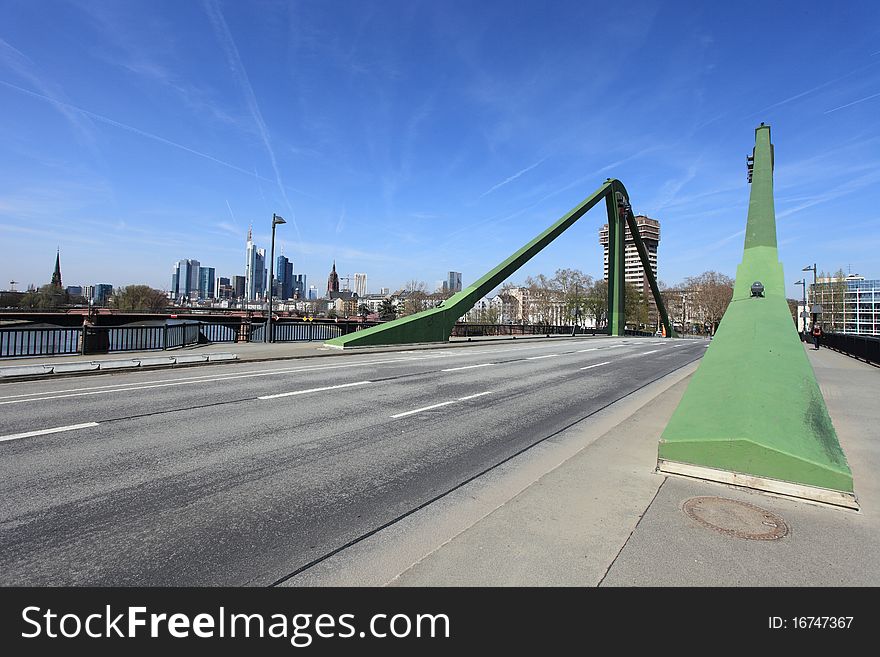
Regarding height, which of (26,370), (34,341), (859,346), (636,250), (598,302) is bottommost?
(26,370)

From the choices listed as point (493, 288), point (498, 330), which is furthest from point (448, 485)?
point (498, 330)

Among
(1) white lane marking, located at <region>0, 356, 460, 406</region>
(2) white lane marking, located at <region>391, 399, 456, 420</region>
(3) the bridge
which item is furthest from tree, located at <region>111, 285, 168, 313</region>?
(2) white lane marking, located at <region>391, 399, 456, 420</region>

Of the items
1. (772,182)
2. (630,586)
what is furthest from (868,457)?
(772,182)

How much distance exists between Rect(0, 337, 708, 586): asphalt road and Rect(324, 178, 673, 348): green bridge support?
13.9 metres

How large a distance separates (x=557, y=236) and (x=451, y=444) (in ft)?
124

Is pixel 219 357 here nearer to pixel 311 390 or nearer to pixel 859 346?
pixel 311 390

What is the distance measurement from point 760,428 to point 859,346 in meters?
25.8

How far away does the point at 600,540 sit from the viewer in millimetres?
3609

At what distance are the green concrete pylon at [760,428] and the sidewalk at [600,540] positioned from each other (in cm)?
21

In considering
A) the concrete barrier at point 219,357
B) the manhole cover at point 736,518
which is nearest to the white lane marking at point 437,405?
the manhole cover at point 736,518

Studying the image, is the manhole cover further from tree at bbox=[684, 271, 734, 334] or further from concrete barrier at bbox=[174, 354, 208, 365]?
tree at bbox=[684, 271, 734, 334]

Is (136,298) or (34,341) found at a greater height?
(136,298)

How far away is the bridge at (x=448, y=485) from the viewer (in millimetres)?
3279
